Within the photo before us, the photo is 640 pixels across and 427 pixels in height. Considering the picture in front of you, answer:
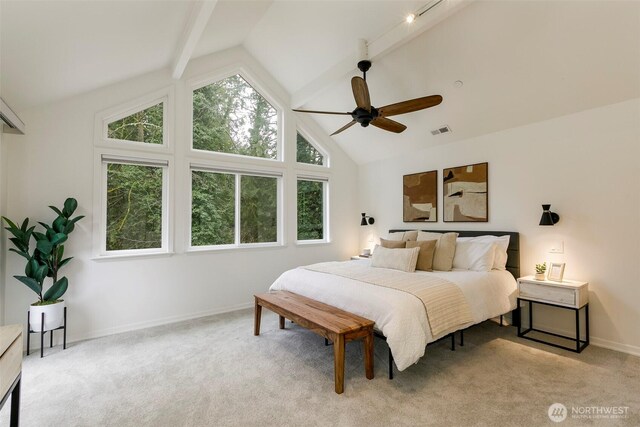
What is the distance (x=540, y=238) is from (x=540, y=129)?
50.7 inches

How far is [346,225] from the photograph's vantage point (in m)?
5.94

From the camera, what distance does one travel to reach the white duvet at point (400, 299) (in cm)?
235

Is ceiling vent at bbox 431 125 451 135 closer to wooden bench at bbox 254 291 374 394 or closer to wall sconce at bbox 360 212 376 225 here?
wall sconce at bbox 360 212 376 225

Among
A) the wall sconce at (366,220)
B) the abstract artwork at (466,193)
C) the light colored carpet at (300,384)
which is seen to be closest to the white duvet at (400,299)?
the light colored carpet at (300,384)

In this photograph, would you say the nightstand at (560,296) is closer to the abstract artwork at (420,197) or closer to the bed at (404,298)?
the bed at (404,298)

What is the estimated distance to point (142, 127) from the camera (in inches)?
156

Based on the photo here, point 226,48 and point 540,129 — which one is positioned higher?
point 226,48

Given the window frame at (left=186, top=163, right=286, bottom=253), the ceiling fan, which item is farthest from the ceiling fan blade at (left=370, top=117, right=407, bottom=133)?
the window frame at (left=186, top=163, right=286, bottom=253)

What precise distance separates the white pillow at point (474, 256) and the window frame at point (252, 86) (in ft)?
9.86

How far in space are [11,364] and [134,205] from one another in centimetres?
257

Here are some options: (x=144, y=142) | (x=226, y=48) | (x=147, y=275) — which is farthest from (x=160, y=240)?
(x=226, y=48)

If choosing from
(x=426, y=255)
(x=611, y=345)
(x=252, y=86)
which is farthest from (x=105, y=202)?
(x=611, y=345)

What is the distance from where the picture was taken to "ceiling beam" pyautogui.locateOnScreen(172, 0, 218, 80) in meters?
2.72

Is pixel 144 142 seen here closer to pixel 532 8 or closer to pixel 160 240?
pixel 160 240
